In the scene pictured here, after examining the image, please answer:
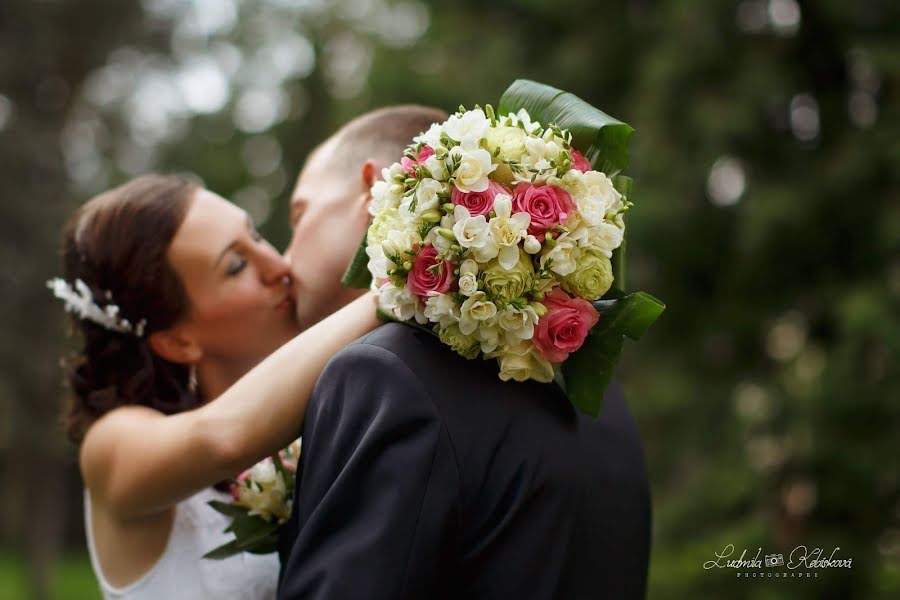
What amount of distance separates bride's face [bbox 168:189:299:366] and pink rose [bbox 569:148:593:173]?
120 centimetres

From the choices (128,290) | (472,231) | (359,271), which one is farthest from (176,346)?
(472,231)

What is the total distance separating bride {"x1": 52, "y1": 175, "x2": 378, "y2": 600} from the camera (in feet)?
9.93

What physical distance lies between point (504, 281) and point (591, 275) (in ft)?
0.65

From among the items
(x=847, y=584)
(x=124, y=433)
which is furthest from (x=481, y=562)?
(x=847, y=584)

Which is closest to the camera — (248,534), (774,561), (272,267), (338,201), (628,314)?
(628,314)

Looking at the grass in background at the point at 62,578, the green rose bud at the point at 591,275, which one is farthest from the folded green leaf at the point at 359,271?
the grass in background at the point at 62,578

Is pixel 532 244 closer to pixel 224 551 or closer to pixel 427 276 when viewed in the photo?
pixel 427 276

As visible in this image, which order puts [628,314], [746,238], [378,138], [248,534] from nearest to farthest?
[628,314] → [248,534] → [378,138] → [746,238]

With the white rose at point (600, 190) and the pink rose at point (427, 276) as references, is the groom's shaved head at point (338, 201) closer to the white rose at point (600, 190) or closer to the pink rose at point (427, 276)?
the pink rose at point (427, 276)

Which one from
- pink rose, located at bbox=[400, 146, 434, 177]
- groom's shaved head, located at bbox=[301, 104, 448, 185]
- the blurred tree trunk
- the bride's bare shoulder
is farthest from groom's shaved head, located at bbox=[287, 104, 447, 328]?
the blurred tree trunk

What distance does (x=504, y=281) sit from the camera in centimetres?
198

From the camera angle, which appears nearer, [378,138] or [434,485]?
[434,485]

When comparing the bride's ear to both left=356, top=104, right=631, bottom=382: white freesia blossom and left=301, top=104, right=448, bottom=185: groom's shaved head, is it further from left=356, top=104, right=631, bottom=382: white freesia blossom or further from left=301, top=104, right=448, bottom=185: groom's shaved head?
left=356, top=104, right=631, bottom=382: white freesia blossom

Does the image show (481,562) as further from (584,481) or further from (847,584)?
(847,584)
